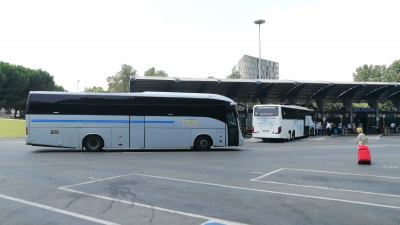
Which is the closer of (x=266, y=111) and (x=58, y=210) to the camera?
(x=58, y=210)

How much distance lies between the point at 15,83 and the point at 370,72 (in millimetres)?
A: 74403

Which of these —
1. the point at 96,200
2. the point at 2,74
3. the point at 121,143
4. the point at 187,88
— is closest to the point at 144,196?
the point at 96,200

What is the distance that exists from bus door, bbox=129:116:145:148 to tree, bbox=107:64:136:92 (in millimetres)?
44443

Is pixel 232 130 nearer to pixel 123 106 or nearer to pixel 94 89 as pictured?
pixel 123 106

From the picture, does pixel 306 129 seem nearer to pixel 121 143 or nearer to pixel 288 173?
pixel 121 143

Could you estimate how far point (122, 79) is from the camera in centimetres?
6731

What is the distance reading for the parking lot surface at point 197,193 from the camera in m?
7.68

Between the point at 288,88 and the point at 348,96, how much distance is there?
8350 millimetres

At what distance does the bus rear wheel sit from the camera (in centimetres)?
2248

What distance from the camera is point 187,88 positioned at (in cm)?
4097

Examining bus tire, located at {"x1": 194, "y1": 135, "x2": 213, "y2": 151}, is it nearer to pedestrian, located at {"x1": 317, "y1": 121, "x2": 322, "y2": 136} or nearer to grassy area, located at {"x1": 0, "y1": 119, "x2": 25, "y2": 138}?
grassy area, located at {"x1": 0, "y1": 119, "x2": 25, "y2": 138}

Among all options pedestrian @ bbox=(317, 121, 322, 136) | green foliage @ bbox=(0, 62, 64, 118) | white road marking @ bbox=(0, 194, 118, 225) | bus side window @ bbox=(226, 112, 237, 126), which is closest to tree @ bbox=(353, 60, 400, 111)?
pedestrian @ bbox=(317, 121, 322, 136)

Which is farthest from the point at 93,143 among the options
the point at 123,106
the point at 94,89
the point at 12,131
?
the point at 94,89

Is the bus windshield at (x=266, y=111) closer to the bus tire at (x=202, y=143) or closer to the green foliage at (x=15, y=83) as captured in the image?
the bus tire at (x=202, y=143)
